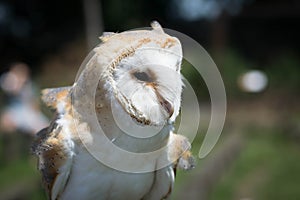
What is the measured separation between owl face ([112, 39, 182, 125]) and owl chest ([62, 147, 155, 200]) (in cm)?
37

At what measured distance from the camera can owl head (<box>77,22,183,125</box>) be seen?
6.99 feet

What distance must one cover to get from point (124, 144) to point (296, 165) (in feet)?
20.7

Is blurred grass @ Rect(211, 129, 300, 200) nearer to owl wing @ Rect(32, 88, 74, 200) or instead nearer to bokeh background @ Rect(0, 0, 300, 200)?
bokeh background @ Rect(0, 0, 300, 200)

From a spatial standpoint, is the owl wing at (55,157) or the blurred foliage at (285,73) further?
the blurred foliage at (285,73)

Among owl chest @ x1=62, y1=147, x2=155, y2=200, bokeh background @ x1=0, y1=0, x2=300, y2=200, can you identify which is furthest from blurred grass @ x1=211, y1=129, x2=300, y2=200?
owl chest @ x1=62, y1=147, x2=155, y2=200

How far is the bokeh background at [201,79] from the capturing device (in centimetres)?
721

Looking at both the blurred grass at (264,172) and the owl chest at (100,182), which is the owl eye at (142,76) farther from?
the blurred grass at (264,172)

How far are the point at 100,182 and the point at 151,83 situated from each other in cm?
59

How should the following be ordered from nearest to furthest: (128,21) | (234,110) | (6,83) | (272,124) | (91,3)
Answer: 1. (6,83)
2. (272,124)
3. (234,110)
4. (128,21)
5. (91,3)

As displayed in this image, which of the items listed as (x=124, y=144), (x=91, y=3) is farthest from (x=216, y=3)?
(x=124, y=144)

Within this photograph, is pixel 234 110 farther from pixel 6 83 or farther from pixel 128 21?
pixel 6 83

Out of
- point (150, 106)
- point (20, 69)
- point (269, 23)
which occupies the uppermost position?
point (150, 106)

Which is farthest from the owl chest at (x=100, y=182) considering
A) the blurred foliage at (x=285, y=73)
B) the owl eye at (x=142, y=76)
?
the blurred foliage at (x=285, y=73)

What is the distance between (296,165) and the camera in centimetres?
842
